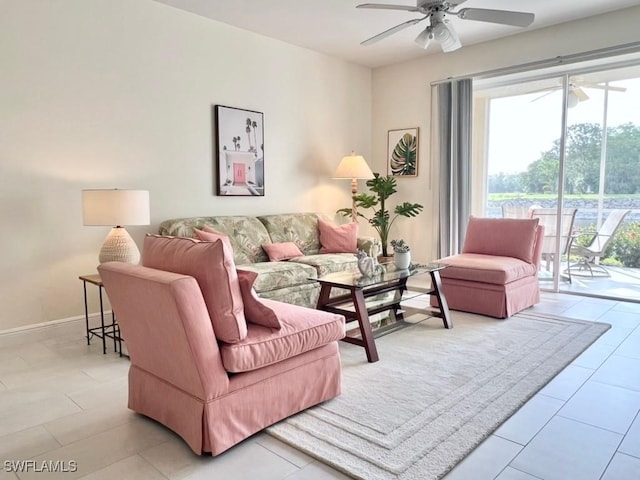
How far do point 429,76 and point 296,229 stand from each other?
8.70 ft

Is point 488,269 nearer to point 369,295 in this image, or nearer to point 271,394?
point 369,295

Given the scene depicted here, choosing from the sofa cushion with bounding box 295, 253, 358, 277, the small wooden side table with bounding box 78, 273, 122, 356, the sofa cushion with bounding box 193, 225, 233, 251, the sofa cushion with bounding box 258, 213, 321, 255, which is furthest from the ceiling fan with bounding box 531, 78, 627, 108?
the small wooden side table with bounding box 78, 273, 122, 356

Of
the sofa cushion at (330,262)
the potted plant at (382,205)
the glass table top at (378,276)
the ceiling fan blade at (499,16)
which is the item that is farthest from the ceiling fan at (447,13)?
the potted plant at (382,205)

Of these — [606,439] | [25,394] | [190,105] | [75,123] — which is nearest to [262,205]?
[190,105]

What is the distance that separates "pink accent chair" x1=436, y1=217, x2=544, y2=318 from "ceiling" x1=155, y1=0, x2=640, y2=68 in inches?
78.6

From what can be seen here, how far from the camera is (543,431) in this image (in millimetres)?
2123

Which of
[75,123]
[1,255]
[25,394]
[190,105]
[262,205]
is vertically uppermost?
[190,105]

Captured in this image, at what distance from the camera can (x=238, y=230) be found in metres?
4.44

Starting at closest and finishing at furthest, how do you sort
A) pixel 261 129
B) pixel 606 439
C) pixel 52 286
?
pixel 606 439
pixel 52 286
pixel 261 129

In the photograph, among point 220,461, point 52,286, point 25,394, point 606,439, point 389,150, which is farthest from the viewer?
point 389,150

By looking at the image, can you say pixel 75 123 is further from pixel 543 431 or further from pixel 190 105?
pixel 543 431

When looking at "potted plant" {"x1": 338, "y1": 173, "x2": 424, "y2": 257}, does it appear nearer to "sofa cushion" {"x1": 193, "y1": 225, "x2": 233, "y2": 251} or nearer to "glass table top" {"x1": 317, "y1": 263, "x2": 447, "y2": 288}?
"glass table top" {"x1": 317, "y1": 263, "x2": 447, "y2": 288}

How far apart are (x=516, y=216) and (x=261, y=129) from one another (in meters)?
3.13

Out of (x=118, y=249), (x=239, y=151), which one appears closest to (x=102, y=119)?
(x=118, y=249)
